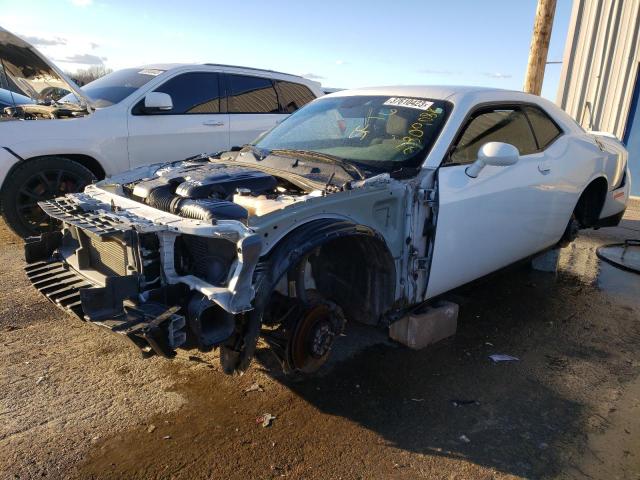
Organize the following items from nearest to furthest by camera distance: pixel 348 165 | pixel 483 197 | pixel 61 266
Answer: pixel 61 266, pixel 348 165, pixel 483 197

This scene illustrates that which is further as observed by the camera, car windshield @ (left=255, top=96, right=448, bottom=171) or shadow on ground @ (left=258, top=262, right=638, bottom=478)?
car windshield @ (left=255, top=96, right=448, bottom=171)

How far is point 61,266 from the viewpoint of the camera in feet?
10.1

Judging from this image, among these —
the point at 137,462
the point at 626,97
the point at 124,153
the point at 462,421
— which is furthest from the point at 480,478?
the point at 626,97

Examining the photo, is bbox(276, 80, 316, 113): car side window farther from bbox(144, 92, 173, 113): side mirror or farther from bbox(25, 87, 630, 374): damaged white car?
bbox(25, 87, 630, 374): damaged white car

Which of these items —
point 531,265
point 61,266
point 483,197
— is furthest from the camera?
point 531,265

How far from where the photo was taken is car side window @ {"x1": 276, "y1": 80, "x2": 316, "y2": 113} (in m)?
7.28

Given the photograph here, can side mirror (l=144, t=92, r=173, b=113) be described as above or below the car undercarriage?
above

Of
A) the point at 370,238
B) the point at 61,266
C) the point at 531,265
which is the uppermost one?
the point at 370,238

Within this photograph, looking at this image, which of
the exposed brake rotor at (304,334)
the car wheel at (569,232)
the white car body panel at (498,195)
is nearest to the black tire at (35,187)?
the white car body panel at (498,195)

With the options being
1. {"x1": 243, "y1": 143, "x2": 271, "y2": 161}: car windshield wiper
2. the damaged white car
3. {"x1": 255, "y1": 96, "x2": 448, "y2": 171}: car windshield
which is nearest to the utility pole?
the damaged white car

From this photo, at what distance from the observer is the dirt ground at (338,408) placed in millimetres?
2455

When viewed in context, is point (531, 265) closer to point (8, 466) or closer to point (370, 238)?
point (370, 238)

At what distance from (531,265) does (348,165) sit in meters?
3.24

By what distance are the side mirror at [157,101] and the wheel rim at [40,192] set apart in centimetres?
111
